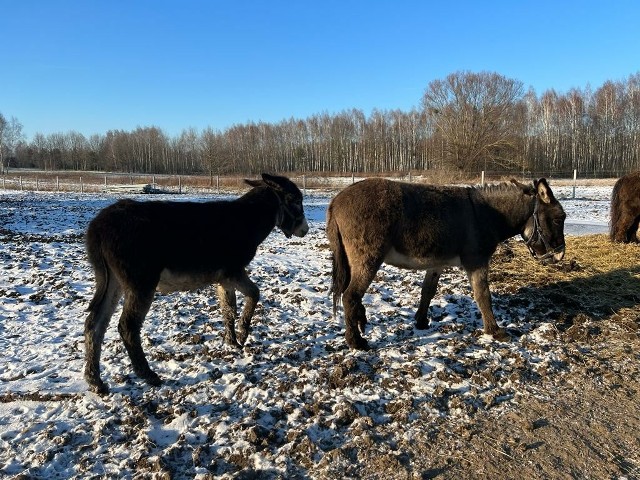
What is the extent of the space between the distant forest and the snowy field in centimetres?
4642

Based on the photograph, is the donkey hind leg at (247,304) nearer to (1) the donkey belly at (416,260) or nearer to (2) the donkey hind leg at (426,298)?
(1) the donkey belly at (416,260)

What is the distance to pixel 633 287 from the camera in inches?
276

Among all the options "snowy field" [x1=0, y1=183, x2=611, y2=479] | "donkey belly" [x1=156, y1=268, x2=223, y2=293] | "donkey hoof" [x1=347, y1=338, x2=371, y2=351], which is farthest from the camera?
"donkey hoof" [x1=347, y1=338, x2=371, y2=351]

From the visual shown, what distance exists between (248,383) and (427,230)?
2.74 meters

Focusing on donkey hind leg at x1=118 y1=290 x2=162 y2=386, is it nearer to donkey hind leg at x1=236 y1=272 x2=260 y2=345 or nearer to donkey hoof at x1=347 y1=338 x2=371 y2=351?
donkey hind leg at x1=236 y1=272 x2=260 y2=345

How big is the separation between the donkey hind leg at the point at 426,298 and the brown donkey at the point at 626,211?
6826 millimetres

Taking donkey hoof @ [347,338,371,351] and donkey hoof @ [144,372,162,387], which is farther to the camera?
donkey hoof @ [347,338,371,351]

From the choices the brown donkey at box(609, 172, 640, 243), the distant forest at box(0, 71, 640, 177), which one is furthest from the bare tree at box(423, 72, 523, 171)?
the brown donkey at box(609, 172, 640, 243)

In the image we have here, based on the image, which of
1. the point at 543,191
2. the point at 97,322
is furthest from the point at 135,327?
the point at 543,191

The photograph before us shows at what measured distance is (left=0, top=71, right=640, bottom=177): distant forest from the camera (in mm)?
51688

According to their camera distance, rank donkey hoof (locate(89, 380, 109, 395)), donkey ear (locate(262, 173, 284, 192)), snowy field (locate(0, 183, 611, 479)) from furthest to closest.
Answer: donkey ear (locate(262, 173, 284, 192))
donkey hoof (locate(89, 380, 109, 395))
snowy field (locate(0, 183, 611, 479))

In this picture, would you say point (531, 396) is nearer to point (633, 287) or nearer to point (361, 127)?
point (633, 287)

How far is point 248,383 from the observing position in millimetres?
4316

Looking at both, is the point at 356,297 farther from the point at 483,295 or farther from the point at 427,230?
the point at 483,295
